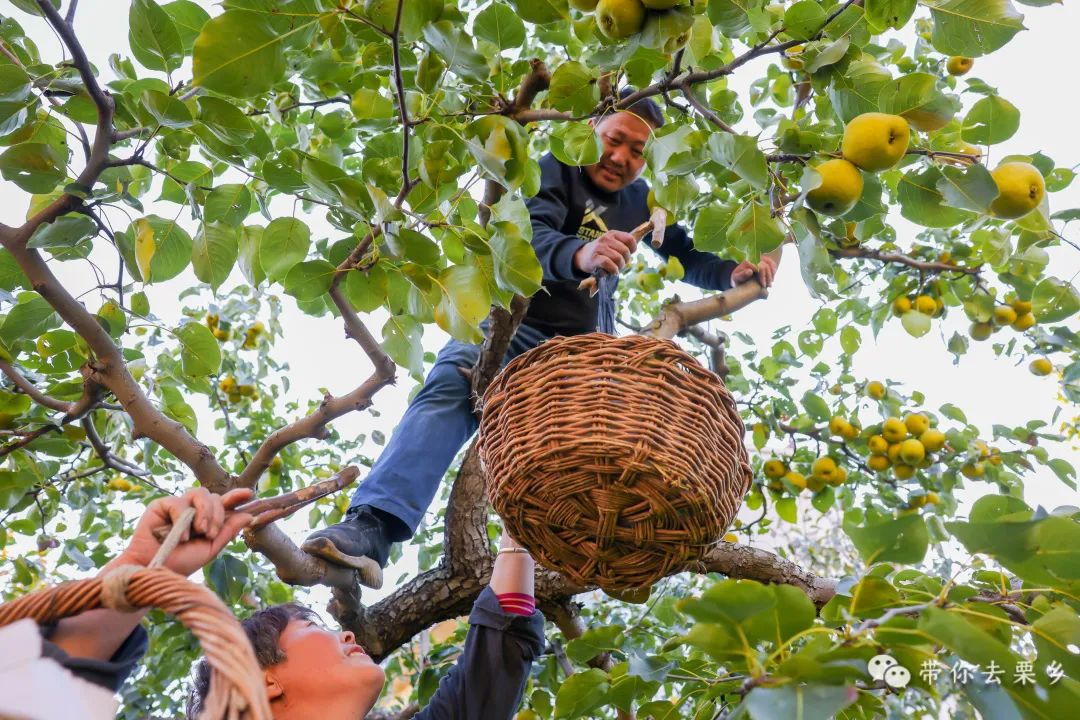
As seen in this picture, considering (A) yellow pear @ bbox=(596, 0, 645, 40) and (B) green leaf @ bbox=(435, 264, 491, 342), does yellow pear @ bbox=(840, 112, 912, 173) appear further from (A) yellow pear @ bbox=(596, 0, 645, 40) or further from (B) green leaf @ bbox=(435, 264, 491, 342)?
(B) green leaf @ bbox=(435, 264, 491, 342)

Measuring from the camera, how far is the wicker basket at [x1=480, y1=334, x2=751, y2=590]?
112 centimetres

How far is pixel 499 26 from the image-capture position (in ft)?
4.49

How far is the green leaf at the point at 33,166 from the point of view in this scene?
1266 mm

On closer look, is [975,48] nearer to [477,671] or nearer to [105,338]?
[477,671]

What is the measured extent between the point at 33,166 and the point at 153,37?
0.30 metres

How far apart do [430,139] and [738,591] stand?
0.83 metres

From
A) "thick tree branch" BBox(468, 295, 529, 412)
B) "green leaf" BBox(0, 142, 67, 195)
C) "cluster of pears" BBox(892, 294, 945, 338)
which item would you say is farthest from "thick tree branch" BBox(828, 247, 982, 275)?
"green leaf" BBox(0, 142, 67, 195)

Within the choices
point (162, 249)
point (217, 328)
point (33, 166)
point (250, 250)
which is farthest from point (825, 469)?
point (217, 328)

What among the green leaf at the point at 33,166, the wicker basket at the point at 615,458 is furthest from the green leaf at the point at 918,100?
the green leaf at the point at 33,166

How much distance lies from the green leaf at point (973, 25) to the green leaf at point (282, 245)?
0.96m

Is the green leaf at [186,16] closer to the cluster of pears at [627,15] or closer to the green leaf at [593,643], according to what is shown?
the cluster of pears at [627,15]

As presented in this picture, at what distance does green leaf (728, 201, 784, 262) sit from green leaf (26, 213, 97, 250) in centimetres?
101

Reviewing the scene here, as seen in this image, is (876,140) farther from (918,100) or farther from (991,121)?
(991,121)

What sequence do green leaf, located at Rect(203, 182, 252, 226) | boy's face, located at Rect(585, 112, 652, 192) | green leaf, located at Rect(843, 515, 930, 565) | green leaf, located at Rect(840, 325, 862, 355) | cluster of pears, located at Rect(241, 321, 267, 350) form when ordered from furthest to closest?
cluster of pears, located at Rect(241, 321, 267, 350), green leaf, located at Rect(840, 325, 862, 355), boy's face, located at Rect(585, 112, 652, 192), green leaf, located at Rect(203, 182, 252, 226), green leaf, located at Rect(843, 515, 930, 565)
